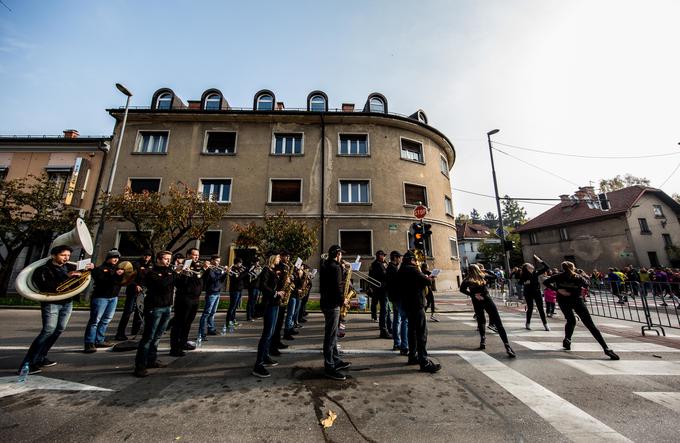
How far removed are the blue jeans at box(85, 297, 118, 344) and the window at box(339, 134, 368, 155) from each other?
51.6ft

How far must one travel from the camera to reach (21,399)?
3.28m

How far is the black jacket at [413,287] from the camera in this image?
4746 mm

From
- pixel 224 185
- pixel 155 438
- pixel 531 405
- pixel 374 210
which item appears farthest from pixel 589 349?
pixel 224 185

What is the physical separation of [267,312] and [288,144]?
649 inches

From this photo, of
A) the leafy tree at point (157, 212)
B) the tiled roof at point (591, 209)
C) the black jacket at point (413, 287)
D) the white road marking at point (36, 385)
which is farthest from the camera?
the tiled roof at point (591, 209)

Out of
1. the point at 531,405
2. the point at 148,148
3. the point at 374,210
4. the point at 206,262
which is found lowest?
the point at 531,405

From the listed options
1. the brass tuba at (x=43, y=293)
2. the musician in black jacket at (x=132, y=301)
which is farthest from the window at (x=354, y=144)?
the brass tuba at (x=43, y=293)

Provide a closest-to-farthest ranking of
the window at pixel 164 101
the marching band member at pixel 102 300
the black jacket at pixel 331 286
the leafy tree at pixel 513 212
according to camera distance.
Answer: the black jacket at pixel 331 286 → the marching band member at pixel 102 300 → the window at pixel 164 101 → the leafy tree at pixel 513 212

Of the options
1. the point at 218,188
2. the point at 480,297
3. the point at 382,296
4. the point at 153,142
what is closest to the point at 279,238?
the point at 382,296

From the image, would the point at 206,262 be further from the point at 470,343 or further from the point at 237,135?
the point at 237,135

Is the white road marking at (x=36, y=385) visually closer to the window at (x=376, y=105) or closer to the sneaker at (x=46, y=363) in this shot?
the sneaker at (x=46, y=363)

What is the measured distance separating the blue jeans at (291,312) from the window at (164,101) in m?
20.3

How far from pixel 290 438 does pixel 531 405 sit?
3.00 m

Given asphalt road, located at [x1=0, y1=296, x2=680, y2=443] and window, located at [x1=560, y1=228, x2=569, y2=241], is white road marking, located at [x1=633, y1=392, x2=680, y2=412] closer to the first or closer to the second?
asphalt road, located at [x1=0, y1=296, x2=680, y2=443]
